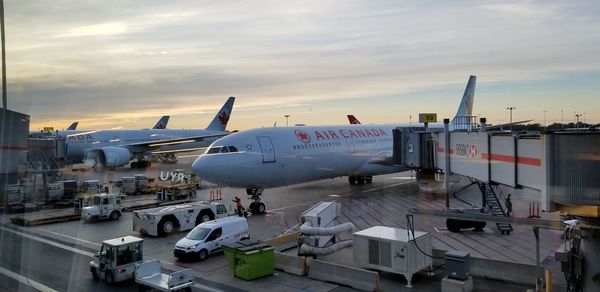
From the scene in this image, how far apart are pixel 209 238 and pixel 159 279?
153 inches

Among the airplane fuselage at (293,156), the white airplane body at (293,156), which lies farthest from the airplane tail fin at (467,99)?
the airplane fuselage at (293,156)

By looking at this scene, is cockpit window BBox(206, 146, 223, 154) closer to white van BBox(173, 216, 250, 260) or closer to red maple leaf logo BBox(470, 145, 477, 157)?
white van BBox(173, 216, 250, 260)

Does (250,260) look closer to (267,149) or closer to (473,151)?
(473,151)

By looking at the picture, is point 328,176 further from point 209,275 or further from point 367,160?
point 209,275

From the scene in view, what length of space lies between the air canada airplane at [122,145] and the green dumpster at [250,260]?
32256 mm

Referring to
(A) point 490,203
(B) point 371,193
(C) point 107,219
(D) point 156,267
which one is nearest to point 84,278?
(D) point 156,267

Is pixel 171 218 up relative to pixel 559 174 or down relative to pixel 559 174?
down

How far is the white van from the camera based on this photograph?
641 inches

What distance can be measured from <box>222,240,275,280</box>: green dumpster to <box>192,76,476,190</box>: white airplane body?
7.92 m

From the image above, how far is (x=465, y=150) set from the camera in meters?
12.3

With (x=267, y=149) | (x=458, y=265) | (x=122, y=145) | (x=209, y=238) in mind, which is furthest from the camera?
(x=122, y=145)

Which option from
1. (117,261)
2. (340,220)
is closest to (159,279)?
(117,261)

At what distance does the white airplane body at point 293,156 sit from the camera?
22562mm

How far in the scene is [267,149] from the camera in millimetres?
23891
